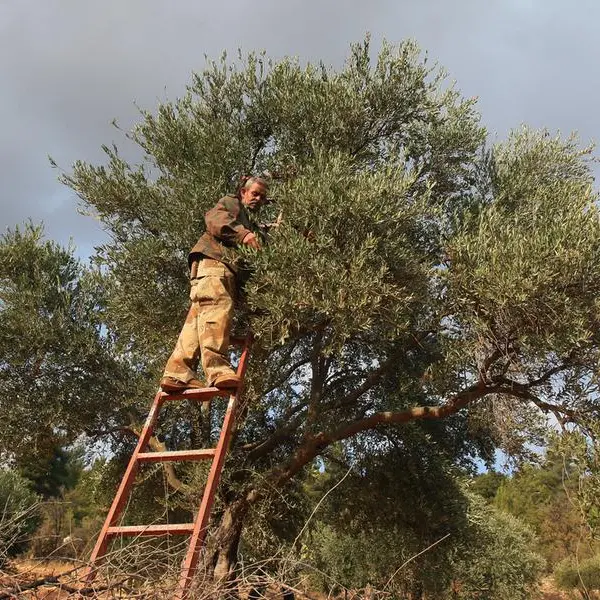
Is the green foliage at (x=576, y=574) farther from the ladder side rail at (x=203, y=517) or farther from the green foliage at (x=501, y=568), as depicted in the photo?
the ladder side rail at (x=203, y=517)

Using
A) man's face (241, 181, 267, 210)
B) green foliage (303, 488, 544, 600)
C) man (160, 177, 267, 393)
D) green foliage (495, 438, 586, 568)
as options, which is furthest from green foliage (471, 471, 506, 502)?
man (160, 177, 267, 393)

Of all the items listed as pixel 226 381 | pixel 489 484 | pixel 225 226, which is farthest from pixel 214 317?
pixel 489 484

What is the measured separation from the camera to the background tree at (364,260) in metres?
8.58

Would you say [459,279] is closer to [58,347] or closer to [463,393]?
[463,393]

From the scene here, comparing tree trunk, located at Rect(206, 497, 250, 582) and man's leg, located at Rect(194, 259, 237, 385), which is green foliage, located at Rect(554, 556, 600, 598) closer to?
tree trunk, located at Rect(206, 497, 250, 582)

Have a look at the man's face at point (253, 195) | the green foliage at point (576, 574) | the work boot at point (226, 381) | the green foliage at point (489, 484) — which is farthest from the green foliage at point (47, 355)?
the green foliage at point (489, 484)

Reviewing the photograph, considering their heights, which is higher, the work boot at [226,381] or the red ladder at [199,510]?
the work boot at [226,381]

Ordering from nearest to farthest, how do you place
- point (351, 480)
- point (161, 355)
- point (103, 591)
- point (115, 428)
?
1. point (103, 591)
2. point (161, 355)
3. point (115, 428)
4. point (351, 480)

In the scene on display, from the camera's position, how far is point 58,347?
12.4m

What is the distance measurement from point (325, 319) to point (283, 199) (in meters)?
2.01

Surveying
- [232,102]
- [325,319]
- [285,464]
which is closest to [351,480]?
[285,464]

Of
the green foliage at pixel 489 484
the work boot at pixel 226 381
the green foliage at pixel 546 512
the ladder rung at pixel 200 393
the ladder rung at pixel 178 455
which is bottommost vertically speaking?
the ladder rung at pixel 178 455

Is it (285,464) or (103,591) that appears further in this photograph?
(285,464)

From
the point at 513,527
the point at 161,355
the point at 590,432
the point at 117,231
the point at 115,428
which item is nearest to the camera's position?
the point at 590,432
